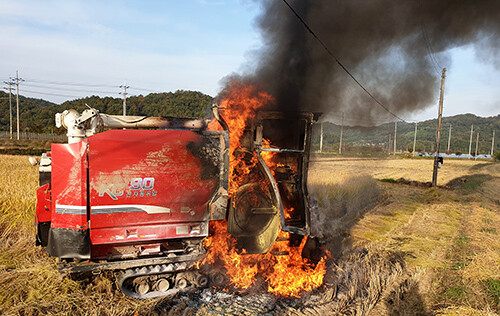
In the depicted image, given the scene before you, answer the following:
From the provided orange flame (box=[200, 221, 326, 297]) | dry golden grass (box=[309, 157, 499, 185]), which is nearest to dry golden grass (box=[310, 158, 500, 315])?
orange flame (box=[200, 221, 326, 297])

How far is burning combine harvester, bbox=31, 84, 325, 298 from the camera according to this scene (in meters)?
4.42

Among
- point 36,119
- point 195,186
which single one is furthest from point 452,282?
point 36,119

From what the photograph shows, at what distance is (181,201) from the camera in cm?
482

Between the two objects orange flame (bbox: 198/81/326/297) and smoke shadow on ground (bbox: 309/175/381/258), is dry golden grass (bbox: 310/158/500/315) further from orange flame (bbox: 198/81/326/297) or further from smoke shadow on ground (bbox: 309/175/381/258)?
orange flame (bbox: 198/81/326/297)

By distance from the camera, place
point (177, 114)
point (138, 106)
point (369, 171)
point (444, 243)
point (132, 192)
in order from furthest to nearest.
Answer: point (138, 106) → point (177, 114) → point (369, 171) → point (444, 243) → point (132, 192)

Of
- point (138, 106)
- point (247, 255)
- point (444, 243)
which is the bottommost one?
point (444, 243)

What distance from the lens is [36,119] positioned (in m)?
58.5

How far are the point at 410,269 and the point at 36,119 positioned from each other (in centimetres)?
6744

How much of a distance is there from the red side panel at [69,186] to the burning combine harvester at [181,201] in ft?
0.04

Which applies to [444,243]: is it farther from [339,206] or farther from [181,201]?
[181,201]

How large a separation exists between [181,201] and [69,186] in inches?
59.3

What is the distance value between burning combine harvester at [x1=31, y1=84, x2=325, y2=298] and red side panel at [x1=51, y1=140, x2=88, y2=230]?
13mm

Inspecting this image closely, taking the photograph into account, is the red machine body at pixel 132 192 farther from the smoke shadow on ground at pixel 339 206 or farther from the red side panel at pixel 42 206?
the smoke shadow on ground at pixel 339 206

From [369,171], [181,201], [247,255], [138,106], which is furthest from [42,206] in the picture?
[138,106]
